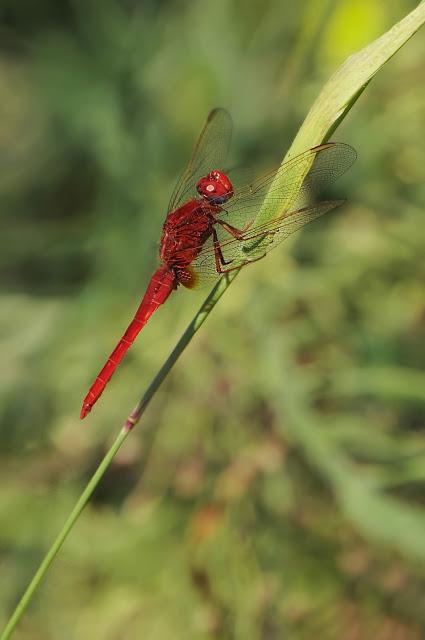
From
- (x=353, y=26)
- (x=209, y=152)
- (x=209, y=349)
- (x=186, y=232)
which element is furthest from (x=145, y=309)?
(x=353, y=26)

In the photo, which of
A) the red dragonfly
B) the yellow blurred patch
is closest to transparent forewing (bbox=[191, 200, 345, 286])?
the red dragonfly

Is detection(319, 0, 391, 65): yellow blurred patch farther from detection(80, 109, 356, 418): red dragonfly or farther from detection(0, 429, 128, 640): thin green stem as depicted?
detection(0, 429, 128, 640): thin green stem

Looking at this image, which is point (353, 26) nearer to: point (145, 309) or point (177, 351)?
point (145, 309)

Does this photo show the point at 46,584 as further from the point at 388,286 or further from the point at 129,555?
the point at 388,286

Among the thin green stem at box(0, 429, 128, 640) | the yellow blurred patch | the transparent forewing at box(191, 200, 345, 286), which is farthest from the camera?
the yellow blurred patch

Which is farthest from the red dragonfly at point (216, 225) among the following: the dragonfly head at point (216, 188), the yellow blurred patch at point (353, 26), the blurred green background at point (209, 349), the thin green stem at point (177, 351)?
the yellow blurred patch at point (353, 26)

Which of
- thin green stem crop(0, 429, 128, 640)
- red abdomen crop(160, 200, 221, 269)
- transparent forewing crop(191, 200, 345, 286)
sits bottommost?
thin green stem crop(0, 429, 128, 640)
